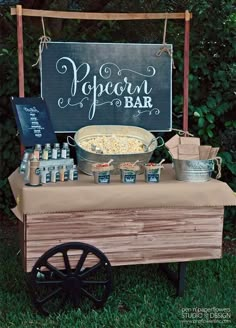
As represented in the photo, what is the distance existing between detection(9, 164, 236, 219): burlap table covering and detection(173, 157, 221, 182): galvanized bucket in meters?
0.04

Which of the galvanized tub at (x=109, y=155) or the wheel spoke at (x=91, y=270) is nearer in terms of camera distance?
the wheel spoke at (x=91, y=270)

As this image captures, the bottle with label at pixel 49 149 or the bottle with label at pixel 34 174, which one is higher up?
the bottle with label at pixel 49 149

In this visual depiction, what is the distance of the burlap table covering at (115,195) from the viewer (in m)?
2.96

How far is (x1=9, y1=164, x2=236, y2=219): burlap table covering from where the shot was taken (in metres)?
2.96

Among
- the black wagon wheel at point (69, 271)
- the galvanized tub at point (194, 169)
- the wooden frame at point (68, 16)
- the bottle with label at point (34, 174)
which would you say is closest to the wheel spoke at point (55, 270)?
the black wagon wheel at point (69, 271)

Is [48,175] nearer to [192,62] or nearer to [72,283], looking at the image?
[72,283]

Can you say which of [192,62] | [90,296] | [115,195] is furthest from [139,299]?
[192,62]

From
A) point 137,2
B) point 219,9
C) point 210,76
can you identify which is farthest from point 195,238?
point 137,2

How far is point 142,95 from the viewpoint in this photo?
3.73 m

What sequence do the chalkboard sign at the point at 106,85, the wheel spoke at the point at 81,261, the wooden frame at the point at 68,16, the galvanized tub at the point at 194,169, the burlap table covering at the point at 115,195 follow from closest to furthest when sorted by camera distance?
the burlap table covering at the point at 115,195 → the wheel spoke at the point at 81,261 → the galvanized tub at the point at 194,169 → the wooden frame at the point at 68,16 → the chalkboard sign at the point at 106,85

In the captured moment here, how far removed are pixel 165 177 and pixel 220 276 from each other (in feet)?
3.34

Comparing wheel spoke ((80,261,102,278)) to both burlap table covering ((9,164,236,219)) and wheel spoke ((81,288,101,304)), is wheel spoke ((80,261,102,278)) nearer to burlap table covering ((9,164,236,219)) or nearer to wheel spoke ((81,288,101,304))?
wheel spoke ((81,288,101,304))

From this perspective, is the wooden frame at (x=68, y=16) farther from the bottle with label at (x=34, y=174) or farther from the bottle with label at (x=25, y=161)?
the bottle with label at (x=34, y=174)

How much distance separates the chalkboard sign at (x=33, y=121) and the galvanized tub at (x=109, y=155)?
0.65ft
